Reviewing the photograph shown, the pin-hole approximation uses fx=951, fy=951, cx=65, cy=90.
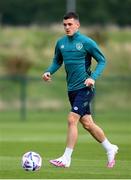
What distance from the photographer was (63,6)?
7094cm

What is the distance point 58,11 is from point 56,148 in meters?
50.3

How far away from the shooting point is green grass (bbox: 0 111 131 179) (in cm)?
1481

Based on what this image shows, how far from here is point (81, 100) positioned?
15.9 metres

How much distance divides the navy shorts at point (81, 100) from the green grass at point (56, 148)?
37.5 inches

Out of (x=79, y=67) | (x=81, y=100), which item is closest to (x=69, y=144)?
(x=81, y=100)

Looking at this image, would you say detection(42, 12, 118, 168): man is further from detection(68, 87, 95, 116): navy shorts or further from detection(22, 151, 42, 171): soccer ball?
detection(22, 151, 42, 171): soccer ball

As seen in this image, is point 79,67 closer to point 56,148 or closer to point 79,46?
point 79,46

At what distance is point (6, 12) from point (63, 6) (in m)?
4.50

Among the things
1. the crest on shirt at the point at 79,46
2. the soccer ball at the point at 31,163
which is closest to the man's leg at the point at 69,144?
the soccer ball at the point at 31,163

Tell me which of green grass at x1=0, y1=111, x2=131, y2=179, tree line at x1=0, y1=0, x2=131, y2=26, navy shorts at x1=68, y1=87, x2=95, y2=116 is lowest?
green grass at x1=0, y1=111, x2=131, y2=179

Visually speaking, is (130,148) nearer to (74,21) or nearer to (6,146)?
(6,146)

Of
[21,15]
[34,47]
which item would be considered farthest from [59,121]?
[21,15]

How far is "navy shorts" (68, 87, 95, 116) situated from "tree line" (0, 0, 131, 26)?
51724 mm

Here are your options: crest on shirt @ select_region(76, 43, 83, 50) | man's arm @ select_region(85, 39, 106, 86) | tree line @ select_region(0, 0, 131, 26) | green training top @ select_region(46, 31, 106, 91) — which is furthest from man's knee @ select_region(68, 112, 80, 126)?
tree line @ select_region(0, 0, 131, 26)
